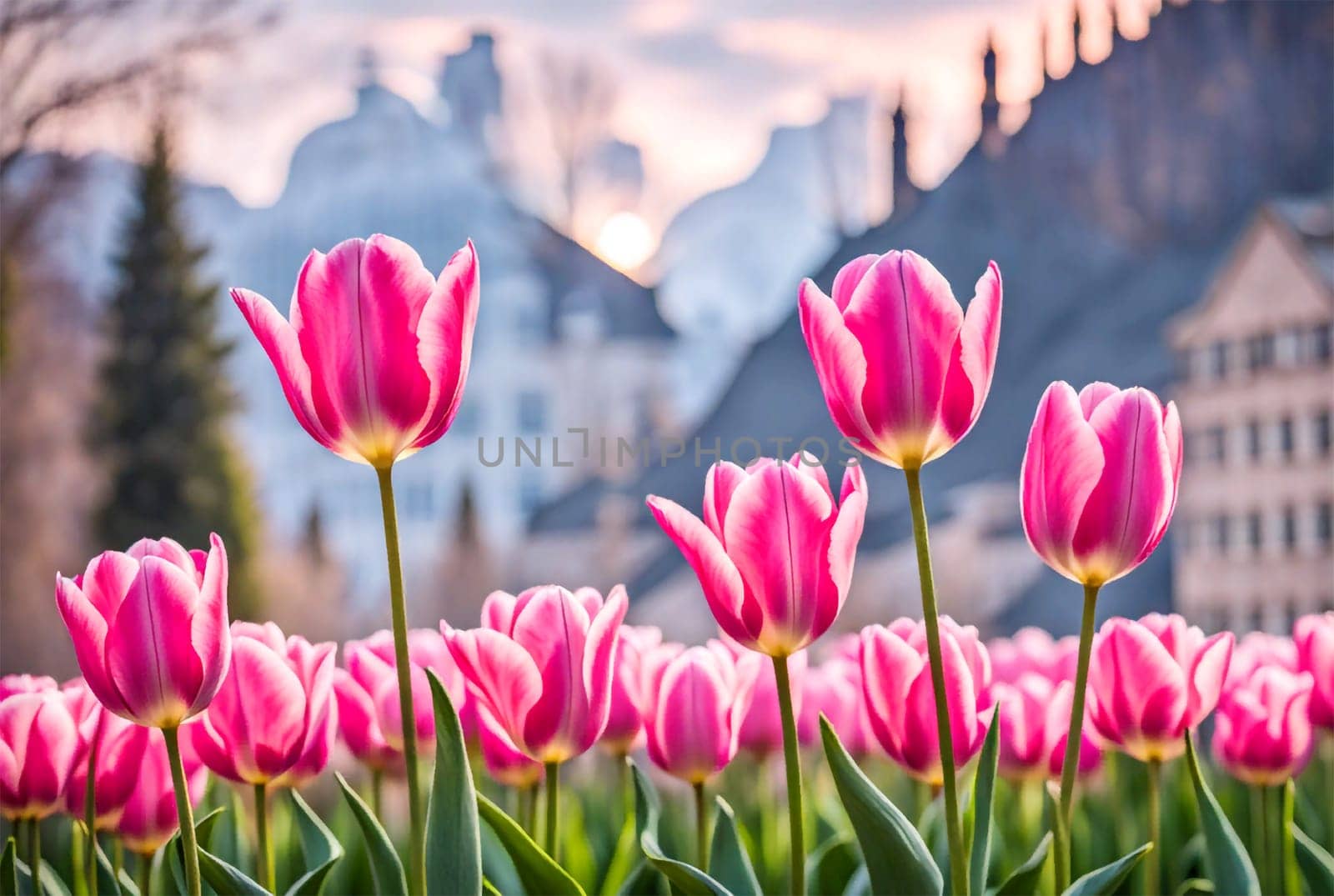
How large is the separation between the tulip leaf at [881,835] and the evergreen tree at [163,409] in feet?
12.5

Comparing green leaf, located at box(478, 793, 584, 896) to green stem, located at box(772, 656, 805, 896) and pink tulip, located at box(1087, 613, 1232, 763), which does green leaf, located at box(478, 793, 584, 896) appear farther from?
pink tulip, located at box(1087, 613, 1232, 763)

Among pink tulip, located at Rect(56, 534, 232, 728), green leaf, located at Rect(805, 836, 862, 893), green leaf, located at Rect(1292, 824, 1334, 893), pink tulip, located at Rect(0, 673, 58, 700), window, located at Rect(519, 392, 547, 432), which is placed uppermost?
window, located at Rect(519, 392, 547, 432)

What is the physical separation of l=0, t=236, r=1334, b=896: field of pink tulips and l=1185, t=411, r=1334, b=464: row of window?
9.83 ft

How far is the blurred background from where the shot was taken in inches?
145

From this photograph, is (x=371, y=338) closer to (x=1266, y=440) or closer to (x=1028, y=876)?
(x=1028, y=876)

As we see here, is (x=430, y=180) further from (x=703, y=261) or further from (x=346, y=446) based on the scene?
(x=346, y=446)

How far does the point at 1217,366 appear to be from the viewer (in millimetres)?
3529

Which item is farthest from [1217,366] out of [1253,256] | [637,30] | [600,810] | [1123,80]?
[600,810]

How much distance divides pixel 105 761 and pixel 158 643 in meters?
0.16

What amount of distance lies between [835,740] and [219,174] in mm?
4150

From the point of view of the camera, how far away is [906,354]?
0.37 m

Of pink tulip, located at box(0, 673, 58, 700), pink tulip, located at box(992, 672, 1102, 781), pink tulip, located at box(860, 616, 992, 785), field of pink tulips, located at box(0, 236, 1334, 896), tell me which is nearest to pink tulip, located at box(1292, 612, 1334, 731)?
field of pink tulips, located at box(0, 236, 1334, 896)

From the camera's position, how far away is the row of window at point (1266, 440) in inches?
131

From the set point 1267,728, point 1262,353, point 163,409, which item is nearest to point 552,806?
point 1267,728
